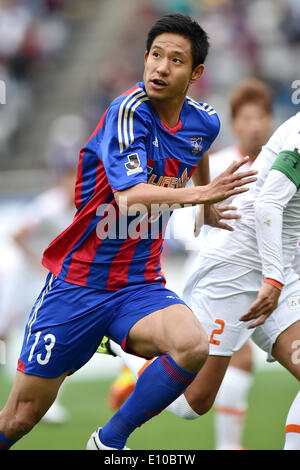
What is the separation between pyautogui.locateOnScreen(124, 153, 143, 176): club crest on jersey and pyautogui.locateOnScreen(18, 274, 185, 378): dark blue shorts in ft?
2.38

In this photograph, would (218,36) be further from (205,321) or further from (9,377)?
(205,321)

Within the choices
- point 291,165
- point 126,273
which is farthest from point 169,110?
point 126,273

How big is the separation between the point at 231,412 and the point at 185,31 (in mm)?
2608

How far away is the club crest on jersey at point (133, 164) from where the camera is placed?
12.1 feet

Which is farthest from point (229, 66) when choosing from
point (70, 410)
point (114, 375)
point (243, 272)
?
point (243, 272)

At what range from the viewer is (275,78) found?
48.0 feet

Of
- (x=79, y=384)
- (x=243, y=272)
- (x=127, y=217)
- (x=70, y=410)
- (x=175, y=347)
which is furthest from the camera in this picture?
(x=79, y=384)

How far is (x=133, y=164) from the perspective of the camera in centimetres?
372

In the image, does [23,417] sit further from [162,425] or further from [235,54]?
[235,54]

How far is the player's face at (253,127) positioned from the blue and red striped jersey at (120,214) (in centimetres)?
179

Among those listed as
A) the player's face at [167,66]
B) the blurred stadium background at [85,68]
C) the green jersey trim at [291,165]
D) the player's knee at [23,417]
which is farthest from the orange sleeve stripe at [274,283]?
the blurred stadium background at [85,68]

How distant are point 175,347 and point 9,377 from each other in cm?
497

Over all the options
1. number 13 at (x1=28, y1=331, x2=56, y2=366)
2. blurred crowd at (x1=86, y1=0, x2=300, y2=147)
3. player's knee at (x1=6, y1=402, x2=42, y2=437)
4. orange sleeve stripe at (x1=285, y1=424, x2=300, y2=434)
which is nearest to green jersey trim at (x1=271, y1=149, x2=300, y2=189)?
orange sleeve stripe at (x1=285, y1=424, x2=300, y2=434)

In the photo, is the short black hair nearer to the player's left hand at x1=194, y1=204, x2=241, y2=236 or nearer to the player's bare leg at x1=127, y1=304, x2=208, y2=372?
the player's left hand at x1=194, y1=204, x2=241, y2=236
